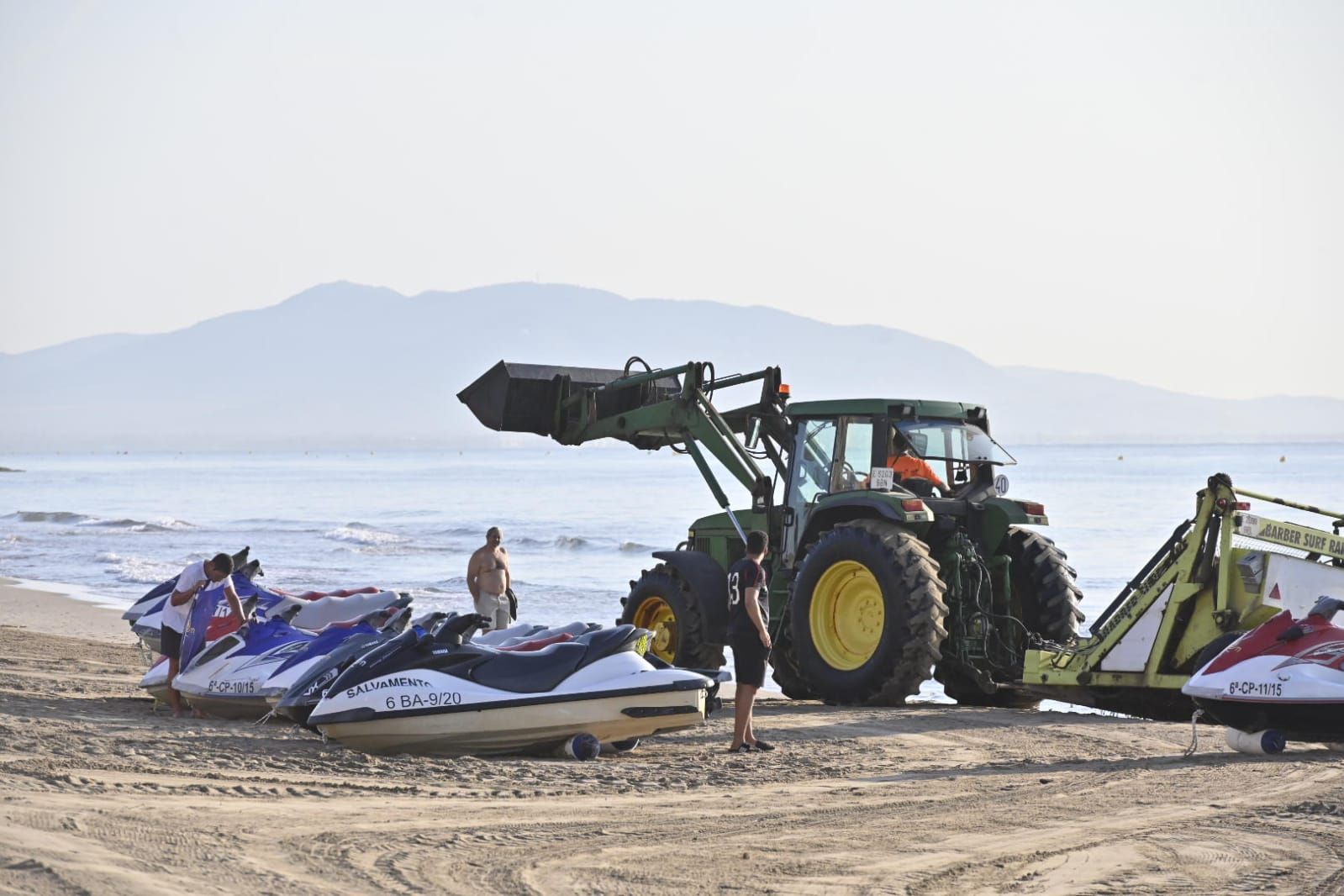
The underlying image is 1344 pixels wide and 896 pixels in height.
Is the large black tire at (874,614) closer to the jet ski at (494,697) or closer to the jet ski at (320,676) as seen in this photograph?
the jet ski at (494,697)

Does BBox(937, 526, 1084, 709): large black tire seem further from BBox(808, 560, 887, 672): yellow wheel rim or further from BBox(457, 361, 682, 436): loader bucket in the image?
BBox(457, 361, 682, 436): loader bucket

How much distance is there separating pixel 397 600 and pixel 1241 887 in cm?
848

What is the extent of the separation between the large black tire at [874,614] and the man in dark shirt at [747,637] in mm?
2234

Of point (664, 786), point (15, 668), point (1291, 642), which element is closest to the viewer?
point (664, 786)

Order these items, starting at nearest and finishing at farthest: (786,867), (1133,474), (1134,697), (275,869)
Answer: (275,869), (786,867), (1134,697), (1133,474)

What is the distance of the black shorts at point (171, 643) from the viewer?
12672 mm

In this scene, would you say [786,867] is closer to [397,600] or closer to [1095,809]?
[1095,809]

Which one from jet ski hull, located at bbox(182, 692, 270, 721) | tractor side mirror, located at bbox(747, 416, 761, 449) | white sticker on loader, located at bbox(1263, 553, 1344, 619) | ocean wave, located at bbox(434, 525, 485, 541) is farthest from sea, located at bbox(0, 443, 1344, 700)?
jet ski hull, located at bbox(182, 692, 270, 721)

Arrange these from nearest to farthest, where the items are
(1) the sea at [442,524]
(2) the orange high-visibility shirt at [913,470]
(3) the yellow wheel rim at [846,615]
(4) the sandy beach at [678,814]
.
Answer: (4) the sandy beach at [678,814], (3) the yellow wheel rim at [846,615], (2) the orange high-visibility shirt at [913,470], (1) the sea at [442,524]

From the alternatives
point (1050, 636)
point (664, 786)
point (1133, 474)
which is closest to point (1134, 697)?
point (1050, 636)

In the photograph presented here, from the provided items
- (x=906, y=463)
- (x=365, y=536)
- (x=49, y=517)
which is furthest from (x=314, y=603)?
(x=49, y=517)

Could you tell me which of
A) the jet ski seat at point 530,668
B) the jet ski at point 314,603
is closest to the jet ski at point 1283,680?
the jet ski seat at point 530,668

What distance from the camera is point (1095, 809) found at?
27.8ft

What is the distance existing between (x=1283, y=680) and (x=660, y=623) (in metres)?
5.55
